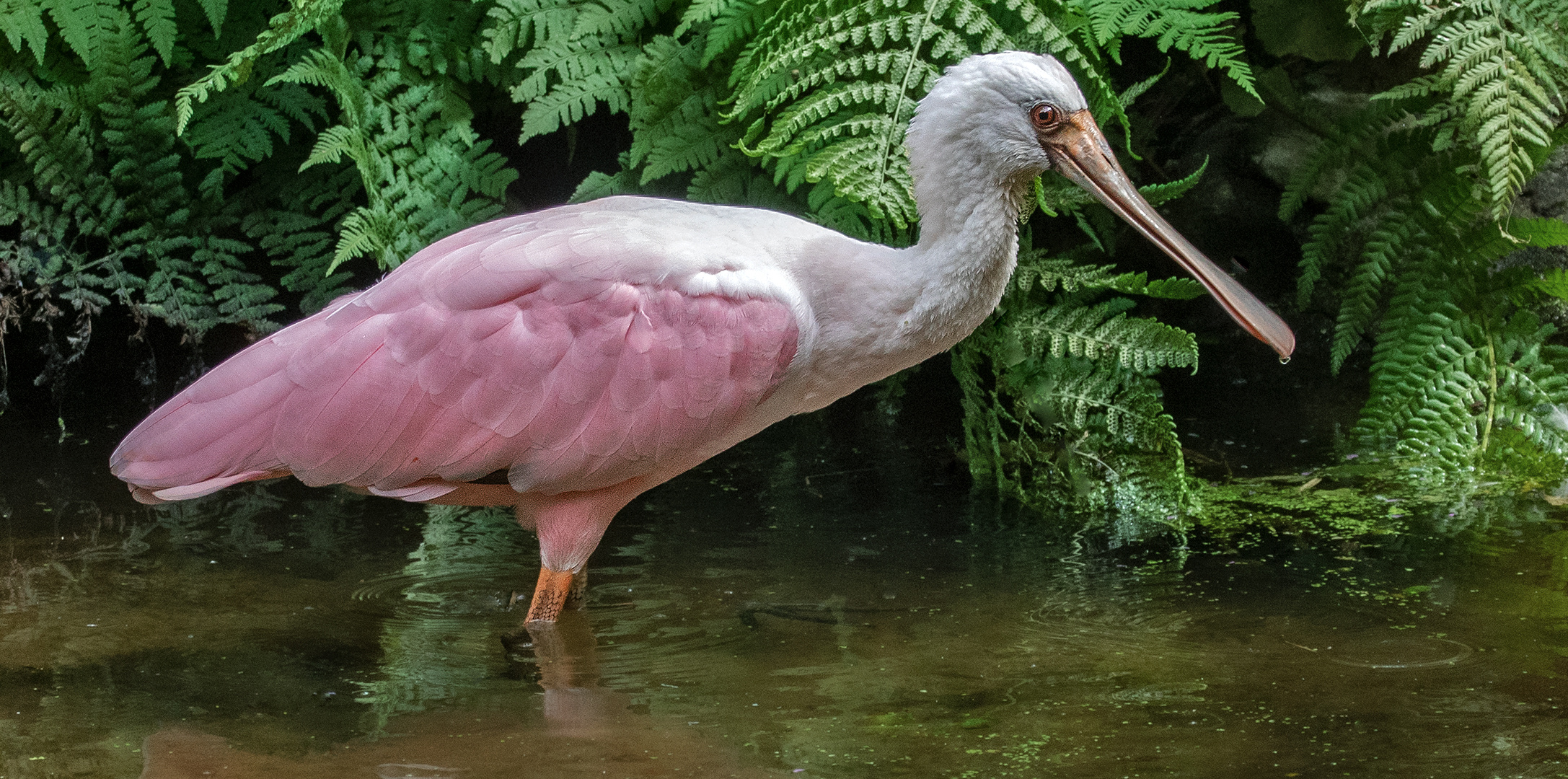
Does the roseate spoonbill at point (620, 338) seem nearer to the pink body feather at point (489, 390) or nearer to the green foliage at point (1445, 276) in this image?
the pink body feather at point (489, 390)

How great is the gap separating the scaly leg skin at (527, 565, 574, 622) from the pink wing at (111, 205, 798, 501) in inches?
10.3

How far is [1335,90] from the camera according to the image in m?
5.95

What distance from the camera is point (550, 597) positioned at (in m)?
3.91

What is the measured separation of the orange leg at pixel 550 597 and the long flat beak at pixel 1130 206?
169 centimetres

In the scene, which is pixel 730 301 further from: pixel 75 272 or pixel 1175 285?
pixel 75 272

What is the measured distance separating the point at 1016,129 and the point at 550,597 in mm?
1722

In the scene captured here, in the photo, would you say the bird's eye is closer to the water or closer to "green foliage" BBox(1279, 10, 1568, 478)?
the water

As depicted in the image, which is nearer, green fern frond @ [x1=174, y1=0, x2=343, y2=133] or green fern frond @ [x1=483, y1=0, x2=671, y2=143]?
green fern frond @ [x1=174, y1=0, x2=343, y2=133]

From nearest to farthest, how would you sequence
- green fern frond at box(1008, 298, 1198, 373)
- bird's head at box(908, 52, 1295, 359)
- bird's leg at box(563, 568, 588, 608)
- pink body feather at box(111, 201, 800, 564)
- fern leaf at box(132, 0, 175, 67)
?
bird's head at box(908, 52, 1295, 359), pink body feather at box(111, 201, 800, 564), bird's leg at box(563, 568, 588, 608), green fern frond at box(1008, 298, 1198, 373), fern leaf at box(132, 0, 175, 67)

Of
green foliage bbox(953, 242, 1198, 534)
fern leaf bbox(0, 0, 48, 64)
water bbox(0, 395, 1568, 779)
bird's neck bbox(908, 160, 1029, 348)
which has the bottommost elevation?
water bbox(0, 395, 1568, 779)

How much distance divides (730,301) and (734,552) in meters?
1.03

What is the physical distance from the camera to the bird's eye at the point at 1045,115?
11.7 ft

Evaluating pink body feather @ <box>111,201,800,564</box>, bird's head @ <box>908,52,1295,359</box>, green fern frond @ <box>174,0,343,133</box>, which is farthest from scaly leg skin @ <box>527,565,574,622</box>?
green fern frond @ <box>174,0,343,133</box>

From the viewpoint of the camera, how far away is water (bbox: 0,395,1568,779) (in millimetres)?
3070
